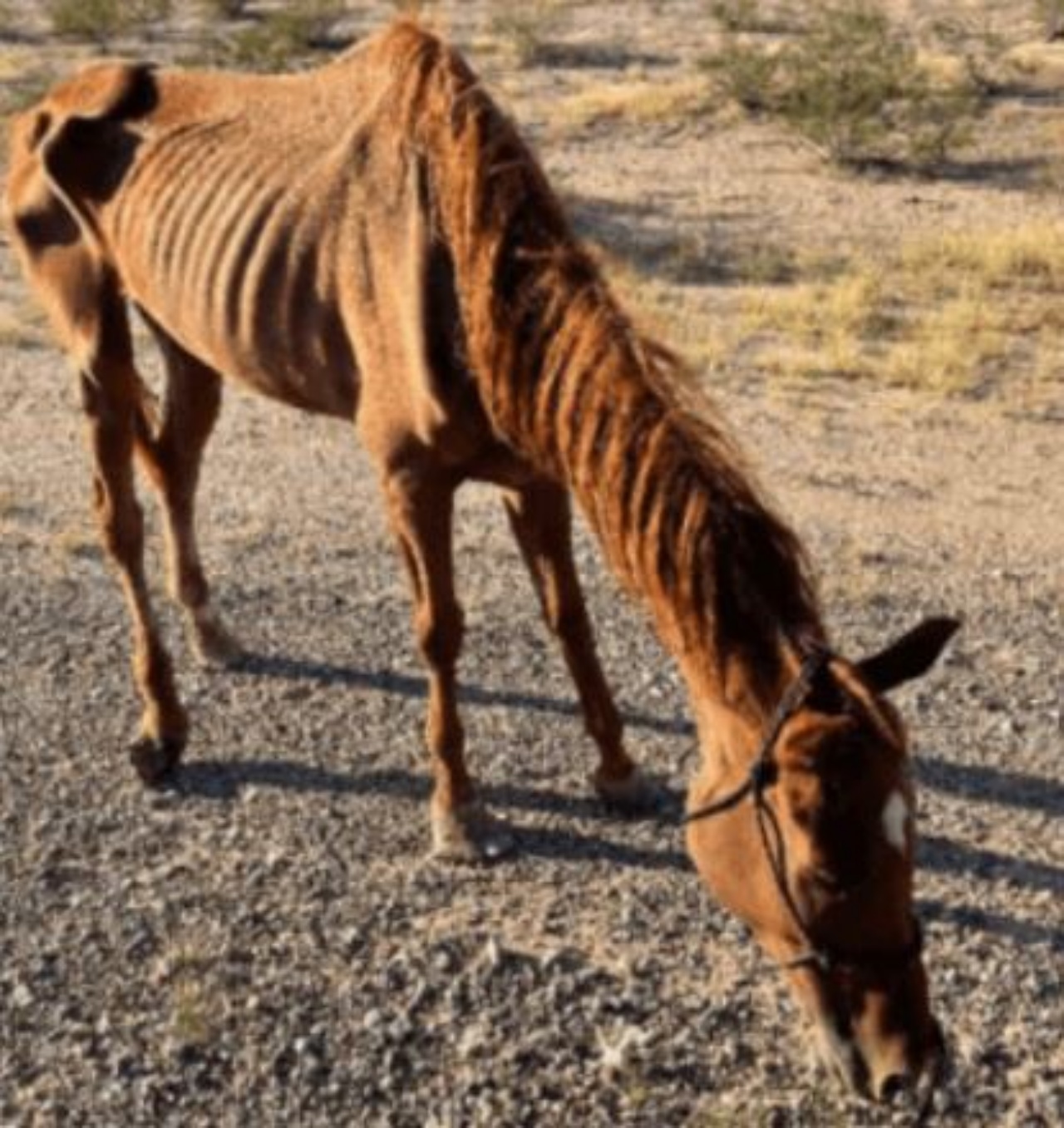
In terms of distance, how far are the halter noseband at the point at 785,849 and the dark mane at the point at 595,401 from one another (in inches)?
6.2

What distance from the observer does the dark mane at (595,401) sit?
3764 millimetres

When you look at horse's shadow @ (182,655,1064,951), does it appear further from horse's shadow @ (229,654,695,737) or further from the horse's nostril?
the horse's nostril

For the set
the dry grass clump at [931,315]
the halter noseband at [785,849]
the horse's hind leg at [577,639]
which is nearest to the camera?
the halter noseband at [785,849]

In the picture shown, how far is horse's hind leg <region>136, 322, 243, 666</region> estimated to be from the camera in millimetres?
6805

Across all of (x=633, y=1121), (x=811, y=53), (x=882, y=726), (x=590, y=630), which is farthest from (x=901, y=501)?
(x=811, y=53)

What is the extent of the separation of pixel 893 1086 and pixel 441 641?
2.25m

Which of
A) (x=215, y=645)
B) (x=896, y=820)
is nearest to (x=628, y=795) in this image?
(x=215, y=645)

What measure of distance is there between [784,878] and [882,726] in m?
0.39

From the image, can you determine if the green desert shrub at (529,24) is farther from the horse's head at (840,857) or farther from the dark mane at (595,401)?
the horse's head at (840,857)

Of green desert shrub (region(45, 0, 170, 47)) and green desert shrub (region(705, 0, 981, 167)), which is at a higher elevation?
green desert shrub (region(705, 0, 981, 167))

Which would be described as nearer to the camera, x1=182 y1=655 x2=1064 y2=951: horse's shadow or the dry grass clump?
x1=182 y1=655 x2=1064 y2=951: horse's shadow

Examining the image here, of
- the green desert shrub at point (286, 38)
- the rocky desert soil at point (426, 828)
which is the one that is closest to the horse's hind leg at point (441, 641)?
the rocky desert soil at point (426, 828)

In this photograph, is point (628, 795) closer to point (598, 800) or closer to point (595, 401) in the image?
point (598, 800)

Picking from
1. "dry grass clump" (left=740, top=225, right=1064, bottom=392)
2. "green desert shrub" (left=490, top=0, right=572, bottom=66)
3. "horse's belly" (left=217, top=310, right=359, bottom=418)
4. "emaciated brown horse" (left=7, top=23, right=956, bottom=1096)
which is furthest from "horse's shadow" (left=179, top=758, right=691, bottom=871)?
"green desert shrub" (left=490, top=0, right=572, bottom=66)
